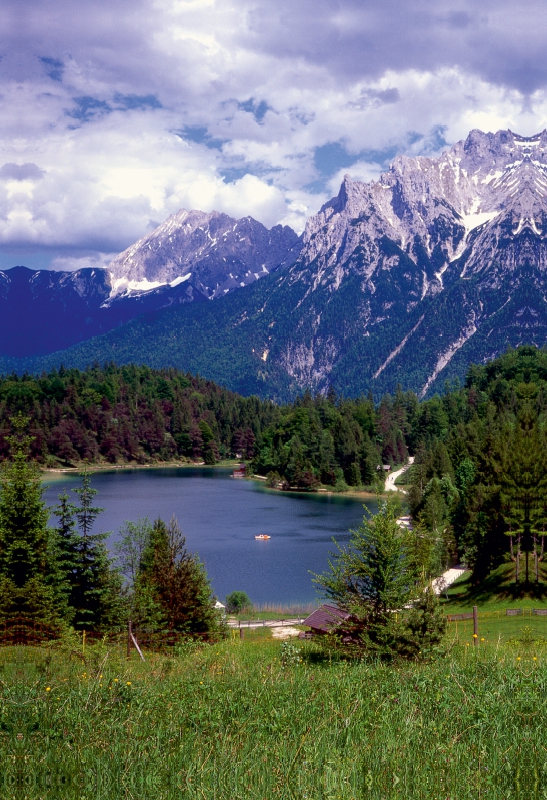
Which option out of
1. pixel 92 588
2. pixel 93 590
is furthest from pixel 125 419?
pixel 93 590

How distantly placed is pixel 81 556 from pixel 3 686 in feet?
58.5

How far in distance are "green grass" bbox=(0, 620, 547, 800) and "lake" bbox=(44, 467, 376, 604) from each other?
38.6 metres

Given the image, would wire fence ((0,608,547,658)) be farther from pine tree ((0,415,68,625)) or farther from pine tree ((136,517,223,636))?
pine tree ((0,415,68,625))

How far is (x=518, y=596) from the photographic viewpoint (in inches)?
1387

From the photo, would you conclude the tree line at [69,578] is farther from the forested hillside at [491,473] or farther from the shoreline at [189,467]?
the shoreline at [189,467]

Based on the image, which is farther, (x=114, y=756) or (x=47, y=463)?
(x=47, y=463)

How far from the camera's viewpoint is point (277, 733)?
20.6 ft

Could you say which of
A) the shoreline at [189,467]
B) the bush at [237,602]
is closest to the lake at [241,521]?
the bush at [237,602]

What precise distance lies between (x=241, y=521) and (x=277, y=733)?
236ft

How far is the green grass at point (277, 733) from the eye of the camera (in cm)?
500

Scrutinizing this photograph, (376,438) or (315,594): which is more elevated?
(376,438)

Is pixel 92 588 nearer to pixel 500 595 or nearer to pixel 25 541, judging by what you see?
pixel 25 541

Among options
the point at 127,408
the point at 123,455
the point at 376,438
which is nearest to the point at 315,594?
the point at 376,438

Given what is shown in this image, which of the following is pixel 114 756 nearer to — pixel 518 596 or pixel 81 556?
pixel 81 556
